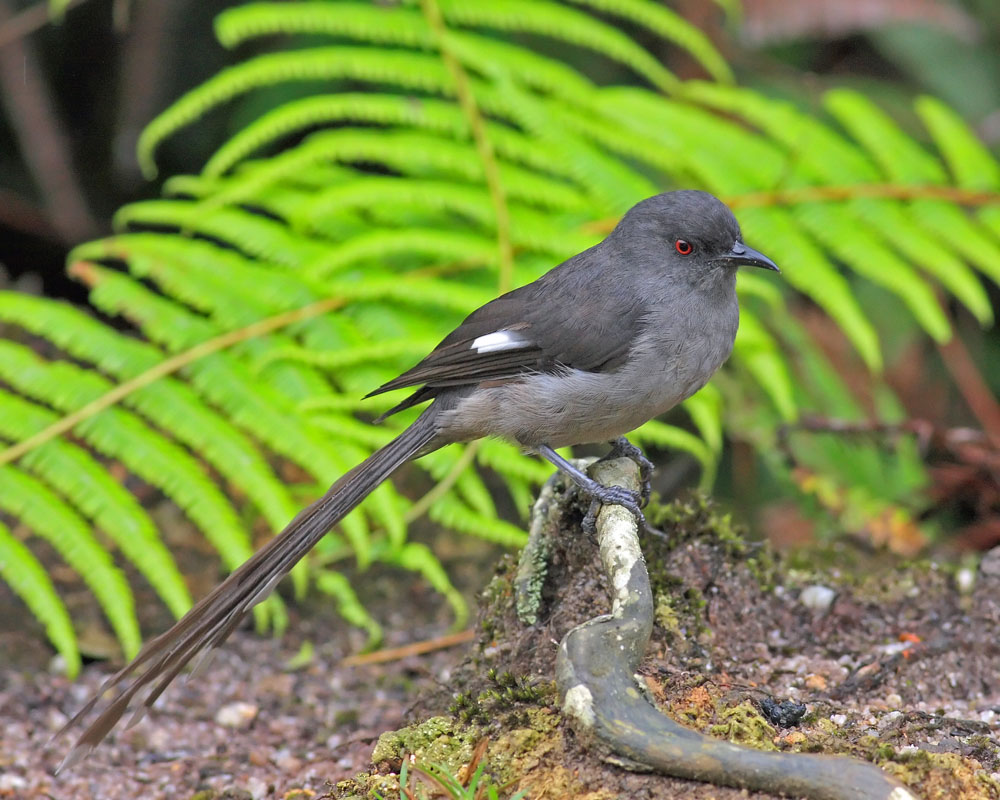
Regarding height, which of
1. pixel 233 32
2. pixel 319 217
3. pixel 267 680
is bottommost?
pixel 267 680

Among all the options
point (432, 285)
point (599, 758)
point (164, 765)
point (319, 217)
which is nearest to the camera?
point (599, 758)

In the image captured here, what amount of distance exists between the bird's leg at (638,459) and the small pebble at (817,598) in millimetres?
606

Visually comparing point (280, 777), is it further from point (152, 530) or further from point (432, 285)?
point (432, 285)

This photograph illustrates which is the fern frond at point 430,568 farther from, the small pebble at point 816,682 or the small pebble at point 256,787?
the small pebble at point 816,682

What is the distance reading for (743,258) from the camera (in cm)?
392

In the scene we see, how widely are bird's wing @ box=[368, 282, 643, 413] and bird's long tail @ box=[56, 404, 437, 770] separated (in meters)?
0.44

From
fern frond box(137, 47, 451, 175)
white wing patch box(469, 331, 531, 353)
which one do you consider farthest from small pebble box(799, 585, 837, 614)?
fern frond box(137, 47, 451, 175)

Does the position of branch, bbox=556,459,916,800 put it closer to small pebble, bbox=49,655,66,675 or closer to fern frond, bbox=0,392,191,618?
fern frond, bbox=0,392,191,618

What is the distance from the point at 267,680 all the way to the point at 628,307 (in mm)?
2064

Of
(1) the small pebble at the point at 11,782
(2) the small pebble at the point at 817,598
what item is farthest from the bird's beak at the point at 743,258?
(1) the small pebble at the point at 11,782

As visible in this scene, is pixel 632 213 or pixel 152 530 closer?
pixel 632 213

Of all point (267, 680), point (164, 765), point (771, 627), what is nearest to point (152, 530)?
point (267, 680)

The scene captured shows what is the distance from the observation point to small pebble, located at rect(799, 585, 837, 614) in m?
3.62

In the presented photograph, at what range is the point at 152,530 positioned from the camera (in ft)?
14.7
